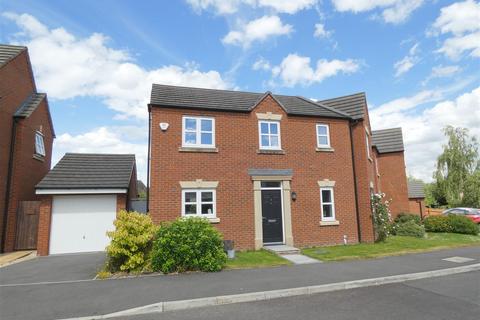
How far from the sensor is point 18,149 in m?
14.0

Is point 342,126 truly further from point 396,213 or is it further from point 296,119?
point 396,213

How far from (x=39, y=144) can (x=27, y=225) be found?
507 centimetres

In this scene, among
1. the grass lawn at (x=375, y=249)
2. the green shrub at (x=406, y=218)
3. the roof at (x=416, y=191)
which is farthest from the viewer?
the roof at (x=416, y=191)

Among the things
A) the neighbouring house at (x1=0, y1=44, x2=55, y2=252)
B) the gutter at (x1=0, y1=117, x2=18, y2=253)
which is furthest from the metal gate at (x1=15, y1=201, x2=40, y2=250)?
the gutter at (x1=0, y1=117, x2=18, y2=253)

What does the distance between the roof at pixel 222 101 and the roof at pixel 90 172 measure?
13.7 ft

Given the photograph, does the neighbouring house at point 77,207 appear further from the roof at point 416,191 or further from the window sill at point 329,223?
the roof at point 416,191

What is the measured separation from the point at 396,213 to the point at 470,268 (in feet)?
44.5

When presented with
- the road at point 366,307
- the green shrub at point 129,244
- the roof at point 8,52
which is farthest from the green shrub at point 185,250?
the roof at point 8,52

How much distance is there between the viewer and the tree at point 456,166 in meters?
37.0

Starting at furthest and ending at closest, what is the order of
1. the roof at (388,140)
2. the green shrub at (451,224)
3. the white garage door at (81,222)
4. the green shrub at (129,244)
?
the roof at (388,140) < the green shrub at (451,224) < the white garage door at (81,222) < the green shrub at (129,244)

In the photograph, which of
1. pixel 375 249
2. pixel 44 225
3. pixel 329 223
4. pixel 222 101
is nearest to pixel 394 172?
pixel 329 223

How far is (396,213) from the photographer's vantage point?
21750 mm

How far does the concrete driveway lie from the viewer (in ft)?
27.6

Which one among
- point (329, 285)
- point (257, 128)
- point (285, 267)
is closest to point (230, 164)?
point (257, 128)
